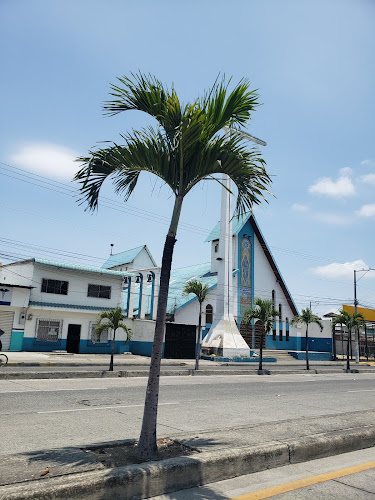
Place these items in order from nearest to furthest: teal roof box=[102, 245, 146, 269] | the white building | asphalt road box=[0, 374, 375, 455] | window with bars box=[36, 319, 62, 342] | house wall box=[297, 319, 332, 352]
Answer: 1. asphalt road box=[0, 374, 375, 455]
2. the white building
3. window with bars box=[36, 319, 62, 342]
4. teal roof box=[102, 245, 146, 269]
5. house wall box=[297, 319, 332, 352]

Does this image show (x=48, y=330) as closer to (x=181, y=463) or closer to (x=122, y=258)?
(x=122, y=258)

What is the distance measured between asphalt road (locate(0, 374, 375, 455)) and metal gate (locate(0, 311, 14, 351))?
51.6ft

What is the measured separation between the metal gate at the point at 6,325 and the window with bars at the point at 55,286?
9.57ft

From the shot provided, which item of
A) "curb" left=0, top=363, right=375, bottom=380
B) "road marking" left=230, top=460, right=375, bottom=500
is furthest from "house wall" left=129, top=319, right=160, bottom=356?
"road marking" left=230, top=460, right=375, bottom=500

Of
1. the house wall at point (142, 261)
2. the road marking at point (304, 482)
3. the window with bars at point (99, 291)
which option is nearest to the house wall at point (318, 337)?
the house wall at point (142, 261)

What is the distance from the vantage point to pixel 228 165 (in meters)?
6.01

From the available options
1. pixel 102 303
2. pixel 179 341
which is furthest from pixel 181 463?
pixel 179 341

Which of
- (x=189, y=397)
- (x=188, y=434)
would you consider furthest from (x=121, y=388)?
(x=188, y=434)

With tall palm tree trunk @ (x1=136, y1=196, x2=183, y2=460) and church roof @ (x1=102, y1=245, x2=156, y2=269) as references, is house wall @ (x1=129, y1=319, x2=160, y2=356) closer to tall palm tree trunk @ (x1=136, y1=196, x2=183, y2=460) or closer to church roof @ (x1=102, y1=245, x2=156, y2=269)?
church roof @ (x1=102, y1=245, x2=156, y2=269)

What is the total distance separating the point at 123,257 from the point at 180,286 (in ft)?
33.2

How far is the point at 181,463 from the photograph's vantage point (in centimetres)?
463

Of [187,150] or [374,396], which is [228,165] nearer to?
[187,150]

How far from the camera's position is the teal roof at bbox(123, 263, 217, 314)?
39.8 meters

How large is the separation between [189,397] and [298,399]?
3.26 meters
